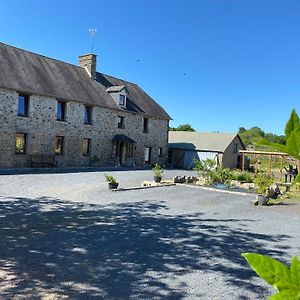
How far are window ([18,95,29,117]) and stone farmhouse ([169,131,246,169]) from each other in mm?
18717

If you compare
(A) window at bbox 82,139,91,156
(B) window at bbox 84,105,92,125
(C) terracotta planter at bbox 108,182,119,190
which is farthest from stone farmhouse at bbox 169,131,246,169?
(C) terracotta planter at bbox 108,182,119,190

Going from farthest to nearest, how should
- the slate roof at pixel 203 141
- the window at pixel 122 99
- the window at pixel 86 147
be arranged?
the slate roof at pixel 203 141 → the window at pixel 122 99 → the window at pixel 86 147

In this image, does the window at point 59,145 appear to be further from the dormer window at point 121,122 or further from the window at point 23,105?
the dormer window at point 121,122

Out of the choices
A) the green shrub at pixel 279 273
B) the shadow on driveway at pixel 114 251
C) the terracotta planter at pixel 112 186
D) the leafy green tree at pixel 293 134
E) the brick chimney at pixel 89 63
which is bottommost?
the shadow on driveway at pixel 114 251

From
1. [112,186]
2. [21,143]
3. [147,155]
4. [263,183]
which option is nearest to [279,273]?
[263,183]

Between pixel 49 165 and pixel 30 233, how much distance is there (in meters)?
17.6

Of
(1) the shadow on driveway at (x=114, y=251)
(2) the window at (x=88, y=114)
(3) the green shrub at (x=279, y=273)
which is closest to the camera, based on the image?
(3) the green shrub at (x=279, y=273)

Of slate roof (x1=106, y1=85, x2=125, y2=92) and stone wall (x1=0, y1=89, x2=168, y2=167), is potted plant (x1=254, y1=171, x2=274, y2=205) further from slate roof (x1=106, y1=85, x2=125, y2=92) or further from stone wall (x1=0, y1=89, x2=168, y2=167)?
slate roof (x1=106, y1=85, x2=125, y2=92)

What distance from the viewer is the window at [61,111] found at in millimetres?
26375

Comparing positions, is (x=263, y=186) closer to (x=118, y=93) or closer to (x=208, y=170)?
(x=208, y=170)

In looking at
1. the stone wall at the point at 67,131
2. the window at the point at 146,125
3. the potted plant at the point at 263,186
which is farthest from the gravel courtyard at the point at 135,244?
the window at the point at 146,125

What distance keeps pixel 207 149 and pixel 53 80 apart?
17758mm

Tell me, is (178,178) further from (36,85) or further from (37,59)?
(37,59)

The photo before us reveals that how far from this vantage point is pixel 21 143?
2425cm
